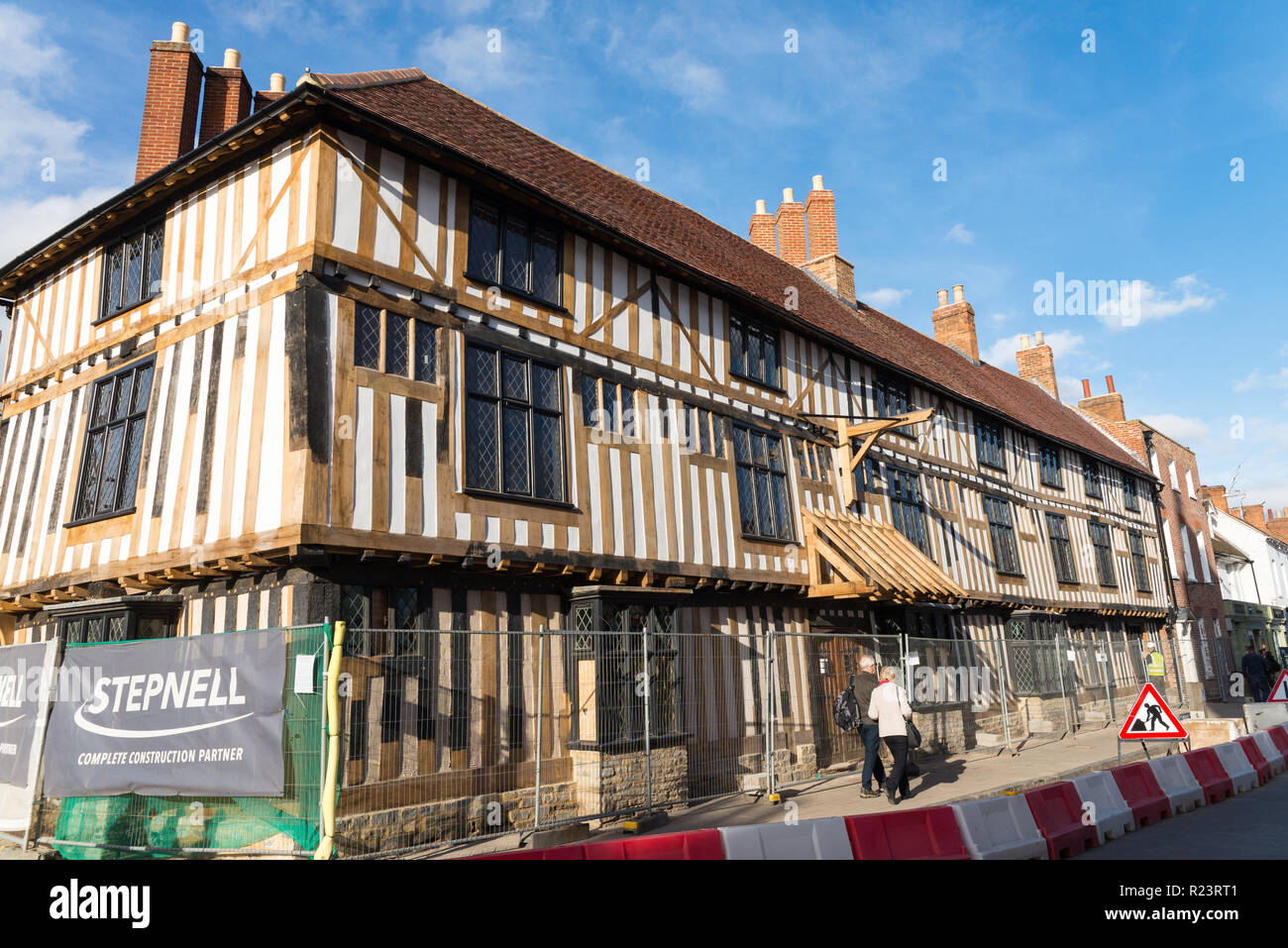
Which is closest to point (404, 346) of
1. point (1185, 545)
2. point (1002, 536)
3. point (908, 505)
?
point (908, 505)

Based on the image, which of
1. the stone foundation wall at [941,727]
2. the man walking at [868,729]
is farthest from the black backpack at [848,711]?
the stone foundation wall at [941,727]

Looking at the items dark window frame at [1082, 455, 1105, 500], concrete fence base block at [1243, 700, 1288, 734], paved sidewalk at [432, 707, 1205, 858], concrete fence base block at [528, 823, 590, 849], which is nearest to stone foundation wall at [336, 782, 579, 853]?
paved sidewalk at [432, 707, 1205, 858]

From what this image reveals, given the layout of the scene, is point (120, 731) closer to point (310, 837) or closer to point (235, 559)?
point (235, 559)

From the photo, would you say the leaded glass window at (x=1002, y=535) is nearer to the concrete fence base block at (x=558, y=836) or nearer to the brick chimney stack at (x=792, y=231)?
the brick chimney stack at (x=792, y=231)

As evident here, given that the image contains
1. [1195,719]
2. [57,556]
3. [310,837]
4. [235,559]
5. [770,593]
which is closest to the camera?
[310,837]

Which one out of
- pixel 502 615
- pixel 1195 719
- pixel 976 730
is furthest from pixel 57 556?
pixel 1195 719

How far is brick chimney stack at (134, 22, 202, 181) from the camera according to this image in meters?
11.7

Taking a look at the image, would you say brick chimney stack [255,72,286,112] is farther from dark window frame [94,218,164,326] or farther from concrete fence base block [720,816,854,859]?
concrete fence base block [720,816,854,859]

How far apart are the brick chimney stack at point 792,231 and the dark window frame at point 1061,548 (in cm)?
964

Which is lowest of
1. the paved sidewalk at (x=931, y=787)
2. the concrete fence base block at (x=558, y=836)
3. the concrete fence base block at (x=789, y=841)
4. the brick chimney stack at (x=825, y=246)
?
the paved sidewalk at (x=931, y=787)

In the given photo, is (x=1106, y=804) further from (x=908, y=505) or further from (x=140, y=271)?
(x=140, y=271)

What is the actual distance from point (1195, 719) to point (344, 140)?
615 inches

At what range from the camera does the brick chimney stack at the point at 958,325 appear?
27578mm
